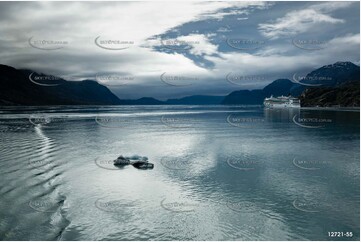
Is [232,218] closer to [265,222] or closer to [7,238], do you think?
[265,222]

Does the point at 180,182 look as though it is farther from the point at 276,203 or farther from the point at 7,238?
the point at 7,238

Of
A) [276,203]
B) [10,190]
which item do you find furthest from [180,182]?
[10,190]

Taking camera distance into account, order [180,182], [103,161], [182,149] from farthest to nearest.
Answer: [182,149] < [103,161] < [180,182]

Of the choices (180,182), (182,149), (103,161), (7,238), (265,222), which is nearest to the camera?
(7,238)

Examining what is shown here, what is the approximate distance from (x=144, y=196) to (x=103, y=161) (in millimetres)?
19046

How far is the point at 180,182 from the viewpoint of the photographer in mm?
42531

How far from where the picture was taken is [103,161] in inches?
2110

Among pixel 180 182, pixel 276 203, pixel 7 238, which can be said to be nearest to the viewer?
pixel 7 238

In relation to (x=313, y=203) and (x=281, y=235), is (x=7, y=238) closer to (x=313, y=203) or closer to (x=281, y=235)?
(x=281, y=235)

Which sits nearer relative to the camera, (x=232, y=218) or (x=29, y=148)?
(x=232, y=218)

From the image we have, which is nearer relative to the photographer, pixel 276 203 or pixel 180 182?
pixel 276 203

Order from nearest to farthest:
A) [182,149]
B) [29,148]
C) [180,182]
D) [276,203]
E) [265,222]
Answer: [265,222] → [276,203] → [180,182] → [29,148] → [182,149]

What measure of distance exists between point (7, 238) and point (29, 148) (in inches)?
1570

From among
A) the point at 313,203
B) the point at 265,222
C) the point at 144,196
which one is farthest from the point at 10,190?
the point at 313,203
